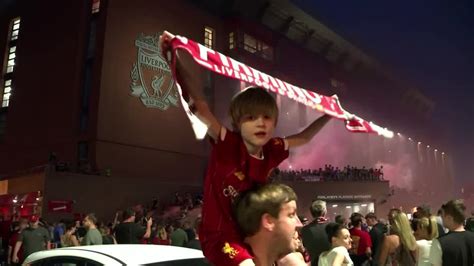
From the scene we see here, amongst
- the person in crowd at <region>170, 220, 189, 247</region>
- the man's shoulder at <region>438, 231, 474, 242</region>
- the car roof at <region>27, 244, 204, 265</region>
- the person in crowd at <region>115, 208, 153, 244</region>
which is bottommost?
the person in crowd at <region>170, 220, 189, 247</region>

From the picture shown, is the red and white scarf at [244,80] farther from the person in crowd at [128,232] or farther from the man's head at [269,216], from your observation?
the person in crowd at [128,232]

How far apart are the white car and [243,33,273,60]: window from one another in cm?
2895

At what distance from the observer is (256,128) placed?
90.3 inches

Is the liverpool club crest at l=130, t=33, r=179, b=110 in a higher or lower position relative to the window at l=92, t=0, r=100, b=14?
lower

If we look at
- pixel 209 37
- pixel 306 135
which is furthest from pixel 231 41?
pixel 306 135

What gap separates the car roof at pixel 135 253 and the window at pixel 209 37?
2814cm

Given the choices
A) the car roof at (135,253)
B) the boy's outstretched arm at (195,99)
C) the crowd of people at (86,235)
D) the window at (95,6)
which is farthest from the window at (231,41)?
the boy's outstretched arm at (195,99)

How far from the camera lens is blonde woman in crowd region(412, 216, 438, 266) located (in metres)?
5.10

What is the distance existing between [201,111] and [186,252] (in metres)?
2.51

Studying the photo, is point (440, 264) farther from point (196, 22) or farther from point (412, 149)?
point (412, 149)

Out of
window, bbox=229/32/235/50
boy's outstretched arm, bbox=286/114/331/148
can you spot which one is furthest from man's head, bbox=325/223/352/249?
window, bbox=229/32/235/50

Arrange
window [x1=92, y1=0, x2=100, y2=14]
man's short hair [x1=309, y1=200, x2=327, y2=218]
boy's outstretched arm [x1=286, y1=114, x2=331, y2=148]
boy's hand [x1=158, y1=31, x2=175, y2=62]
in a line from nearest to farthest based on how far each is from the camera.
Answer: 1. boy's hand [x1=158, y1=31, x2=175, y2=62]
2. boy's outstretched arm [x1=286, y1=114, x2=331, y2=148]
3. man's short hair [x1=309, y1=200, x2=327, y2=218]
4. window [x1=92, y1=0, x2=100, y2=14]

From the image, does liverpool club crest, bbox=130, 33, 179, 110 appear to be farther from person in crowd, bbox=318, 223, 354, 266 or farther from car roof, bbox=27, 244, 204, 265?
car roof, bbox=27, 244, 204, 265

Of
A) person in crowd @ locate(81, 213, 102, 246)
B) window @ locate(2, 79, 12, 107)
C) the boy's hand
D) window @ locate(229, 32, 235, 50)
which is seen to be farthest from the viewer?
window @ locate(229, 32, 235, 50)
